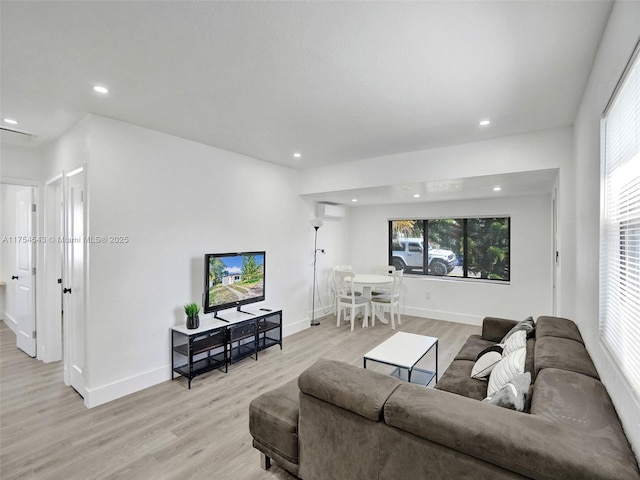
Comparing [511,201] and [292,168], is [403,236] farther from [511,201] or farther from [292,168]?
[292,168]

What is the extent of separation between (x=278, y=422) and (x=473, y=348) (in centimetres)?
217

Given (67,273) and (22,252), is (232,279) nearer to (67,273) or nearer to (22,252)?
(67,273)

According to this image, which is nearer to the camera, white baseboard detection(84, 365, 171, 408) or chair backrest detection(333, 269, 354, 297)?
white baseboard detection(84, 365, 171, 408)

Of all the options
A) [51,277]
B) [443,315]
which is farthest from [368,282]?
[51,277]

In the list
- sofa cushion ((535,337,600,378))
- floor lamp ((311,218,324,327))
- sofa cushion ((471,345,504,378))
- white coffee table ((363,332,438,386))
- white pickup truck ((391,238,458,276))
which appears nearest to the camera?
sofa cushion ((535,337,600,378))

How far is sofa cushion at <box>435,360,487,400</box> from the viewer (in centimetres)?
216

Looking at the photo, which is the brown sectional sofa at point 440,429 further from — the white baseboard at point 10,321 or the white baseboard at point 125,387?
the white baseboard at point 10,321

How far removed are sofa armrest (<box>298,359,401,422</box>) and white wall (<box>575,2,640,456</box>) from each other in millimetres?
910

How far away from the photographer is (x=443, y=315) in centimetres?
575

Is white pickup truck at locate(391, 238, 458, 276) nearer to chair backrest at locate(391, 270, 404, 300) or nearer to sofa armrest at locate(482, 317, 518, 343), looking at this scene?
chair backrest at locate(391, 270, 404, 300)

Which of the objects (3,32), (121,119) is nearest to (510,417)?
(3,32)

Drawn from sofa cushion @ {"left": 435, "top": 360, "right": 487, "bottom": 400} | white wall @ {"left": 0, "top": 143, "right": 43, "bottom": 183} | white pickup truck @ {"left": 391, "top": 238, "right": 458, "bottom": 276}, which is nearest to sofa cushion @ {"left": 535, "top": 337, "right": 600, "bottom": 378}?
sofa cushion @ {"left": 435, "top": 360, "right": 487, "bottom": 400}

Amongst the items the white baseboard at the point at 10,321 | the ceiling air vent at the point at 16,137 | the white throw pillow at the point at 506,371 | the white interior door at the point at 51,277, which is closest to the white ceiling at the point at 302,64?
the ceiling air vent at the point at 16,137

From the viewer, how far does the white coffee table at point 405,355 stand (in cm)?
268
